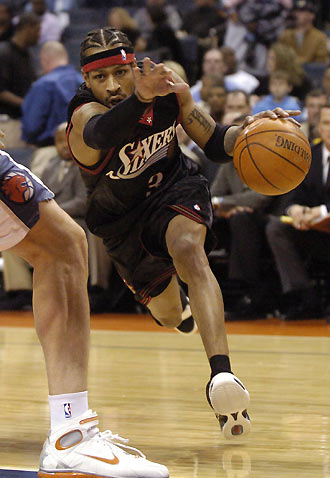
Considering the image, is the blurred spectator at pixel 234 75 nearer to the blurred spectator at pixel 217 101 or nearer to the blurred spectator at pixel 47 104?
the blurred spectator at pixel 217 101

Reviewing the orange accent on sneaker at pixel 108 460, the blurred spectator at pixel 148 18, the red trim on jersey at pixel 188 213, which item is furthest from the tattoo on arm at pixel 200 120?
the blurred spectator at pixel 148 18

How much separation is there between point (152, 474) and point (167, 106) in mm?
1880

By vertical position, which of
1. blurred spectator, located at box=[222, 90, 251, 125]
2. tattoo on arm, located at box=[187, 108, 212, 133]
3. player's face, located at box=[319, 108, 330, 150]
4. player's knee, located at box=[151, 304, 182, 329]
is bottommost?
blurred spectator, located at box=[222, 90, 251, 125]

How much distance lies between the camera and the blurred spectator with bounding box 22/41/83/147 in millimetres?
9117

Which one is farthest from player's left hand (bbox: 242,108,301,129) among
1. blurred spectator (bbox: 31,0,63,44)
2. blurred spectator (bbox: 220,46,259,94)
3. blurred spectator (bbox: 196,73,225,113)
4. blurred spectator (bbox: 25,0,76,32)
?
blurred spectator (bbox: 25,0,76,32)

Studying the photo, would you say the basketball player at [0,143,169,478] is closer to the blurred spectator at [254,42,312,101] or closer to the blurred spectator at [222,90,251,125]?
the blurred spectator at [222,90,251,125]

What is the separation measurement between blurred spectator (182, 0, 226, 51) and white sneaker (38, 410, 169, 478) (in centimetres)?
902

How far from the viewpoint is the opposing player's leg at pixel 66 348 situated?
281 cm

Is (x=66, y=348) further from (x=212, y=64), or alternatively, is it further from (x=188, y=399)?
(x=212, y=64)

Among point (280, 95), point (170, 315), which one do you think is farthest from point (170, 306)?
point (280, 95)

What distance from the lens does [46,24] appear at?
12219 millimetres

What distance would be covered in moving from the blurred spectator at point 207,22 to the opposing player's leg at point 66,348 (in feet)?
28.6

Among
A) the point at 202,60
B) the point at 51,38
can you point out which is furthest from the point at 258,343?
the point at 51,38

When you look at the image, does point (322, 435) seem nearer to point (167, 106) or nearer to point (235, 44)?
point (167, 106)
